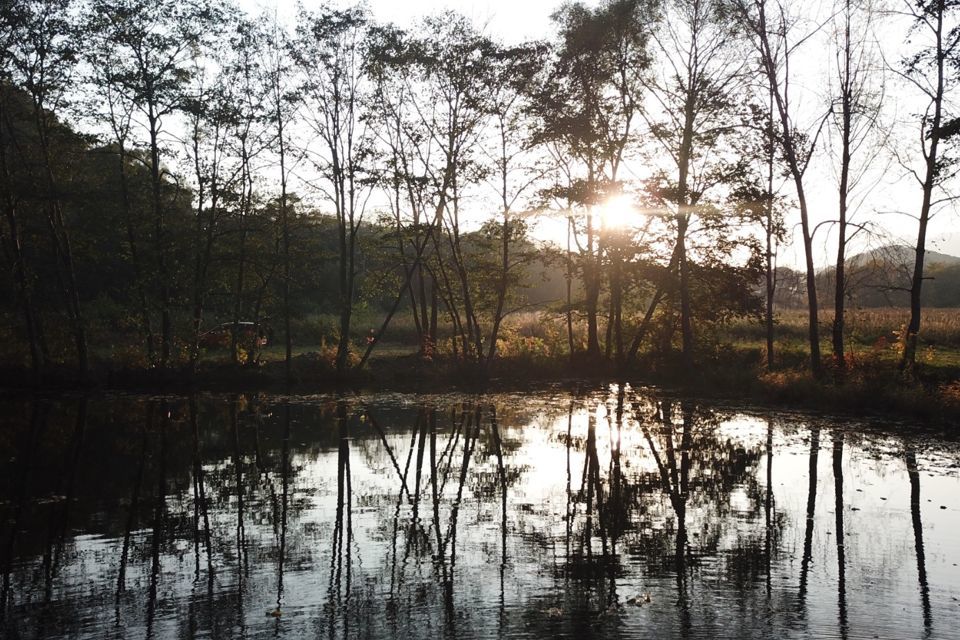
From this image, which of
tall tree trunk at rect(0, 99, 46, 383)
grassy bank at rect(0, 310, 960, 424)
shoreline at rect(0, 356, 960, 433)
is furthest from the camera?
tall tree trunk at rect(0, 99, 46, 383)

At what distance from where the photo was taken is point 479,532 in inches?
427

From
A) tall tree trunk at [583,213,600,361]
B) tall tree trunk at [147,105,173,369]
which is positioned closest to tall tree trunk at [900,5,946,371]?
tall tree trunk at [583,213,600,361]

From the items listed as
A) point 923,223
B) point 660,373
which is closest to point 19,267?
point 660,373

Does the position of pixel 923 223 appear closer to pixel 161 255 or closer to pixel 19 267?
pixel 161 255

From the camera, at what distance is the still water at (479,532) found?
775 cm

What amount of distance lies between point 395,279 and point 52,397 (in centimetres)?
1484

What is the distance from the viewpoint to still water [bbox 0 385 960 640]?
7.75 m

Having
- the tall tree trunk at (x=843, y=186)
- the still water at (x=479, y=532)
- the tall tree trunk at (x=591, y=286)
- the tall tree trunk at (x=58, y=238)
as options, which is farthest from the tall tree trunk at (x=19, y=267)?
the tall tree trunk at (x=843, y=186)

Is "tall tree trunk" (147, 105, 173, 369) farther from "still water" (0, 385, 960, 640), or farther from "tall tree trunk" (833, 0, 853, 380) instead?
"tall tree trunk" (833, 0, 853, 380)

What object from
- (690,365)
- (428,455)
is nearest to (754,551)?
(428,455)

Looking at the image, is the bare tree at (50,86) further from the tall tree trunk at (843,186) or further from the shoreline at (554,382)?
the tall tree trunk at (843,186)

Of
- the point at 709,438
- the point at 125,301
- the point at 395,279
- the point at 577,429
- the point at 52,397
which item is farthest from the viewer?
the point at 395,279

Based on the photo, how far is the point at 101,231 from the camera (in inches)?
1265

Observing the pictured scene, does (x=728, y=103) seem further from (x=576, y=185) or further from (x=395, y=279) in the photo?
(x=395, y=279)
